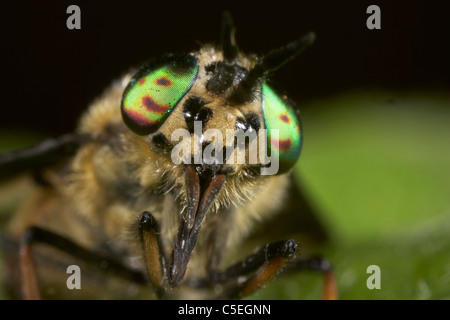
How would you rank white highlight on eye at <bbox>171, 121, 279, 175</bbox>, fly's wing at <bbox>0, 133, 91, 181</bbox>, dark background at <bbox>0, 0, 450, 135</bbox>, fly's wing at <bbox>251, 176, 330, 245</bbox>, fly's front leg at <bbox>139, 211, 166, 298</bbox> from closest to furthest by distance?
white highlight on eye at <bbox>171, 121, 279, 175</bbox>, fly's front leg at <bbox>139, 211, 166, 298</bbox>, fly's wing at <bbox>0, 133, 91, 181</bbox>, fly's wing at <bbox>251, 176, 330, 245</bbox>, dark background at <bbox>0, 0, 450, 135</bbox>

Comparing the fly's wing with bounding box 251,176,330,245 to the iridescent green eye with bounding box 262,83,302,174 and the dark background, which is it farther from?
the dark background

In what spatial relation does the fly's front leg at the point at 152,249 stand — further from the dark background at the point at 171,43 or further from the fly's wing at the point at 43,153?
the dark background at the point at 171,43

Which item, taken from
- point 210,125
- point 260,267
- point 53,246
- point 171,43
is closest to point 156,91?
point 210,125

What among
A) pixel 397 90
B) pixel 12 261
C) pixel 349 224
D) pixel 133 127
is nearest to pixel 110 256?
pixel 12 261

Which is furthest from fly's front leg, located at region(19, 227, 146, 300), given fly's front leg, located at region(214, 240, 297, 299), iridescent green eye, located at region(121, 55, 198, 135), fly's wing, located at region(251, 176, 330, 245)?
fly's wing, located at region(251, 176, 330, 245)

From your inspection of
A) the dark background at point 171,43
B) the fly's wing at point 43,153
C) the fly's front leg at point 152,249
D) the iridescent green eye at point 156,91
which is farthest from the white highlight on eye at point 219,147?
the dark background at point 171,43
